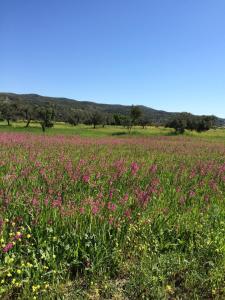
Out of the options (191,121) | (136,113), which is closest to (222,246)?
(136,113)

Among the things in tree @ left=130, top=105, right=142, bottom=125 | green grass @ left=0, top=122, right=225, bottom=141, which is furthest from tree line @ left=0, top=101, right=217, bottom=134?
green grass @ left=0, top=122, right=225, bottom=141

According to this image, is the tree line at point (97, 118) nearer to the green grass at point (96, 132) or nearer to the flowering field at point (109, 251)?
the green grass at point (96, 132)

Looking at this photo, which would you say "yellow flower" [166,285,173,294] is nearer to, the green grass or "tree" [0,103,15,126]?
the green grass

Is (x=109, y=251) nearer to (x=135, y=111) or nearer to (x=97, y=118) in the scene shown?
(x=135, y=111)

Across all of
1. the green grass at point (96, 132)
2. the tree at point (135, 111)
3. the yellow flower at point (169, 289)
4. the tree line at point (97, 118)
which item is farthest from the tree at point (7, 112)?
the yellow flower at point (169, 289)

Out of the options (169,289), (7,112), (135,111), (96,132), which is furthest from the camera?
(7,112)

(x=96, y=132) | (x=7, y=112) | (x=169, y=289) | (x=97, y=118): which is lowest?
(x=96, y=132)

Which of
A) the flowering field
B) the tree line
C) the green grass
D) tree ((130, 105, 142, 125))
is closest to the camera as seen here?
the flowering field

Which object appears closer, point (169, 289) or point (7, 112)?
point (169, 289)

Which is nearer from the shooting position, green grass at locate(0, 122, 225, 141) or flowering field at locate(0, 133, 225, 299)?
flowering field at locate(0, 133, 225, 299)

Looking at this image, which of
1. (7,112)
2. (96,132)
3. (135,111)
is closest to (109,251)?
(96,132)

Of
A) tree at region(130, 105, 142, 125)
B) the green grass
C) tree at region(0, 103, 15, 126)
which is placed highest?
tree at region(130, 105, 142, 125)

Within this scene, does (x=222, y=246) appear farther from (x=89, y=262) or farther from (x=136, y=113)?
(x=136, y=113)

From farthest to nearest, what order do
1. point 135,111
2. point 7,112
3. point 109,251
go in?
point 7,112 < point 135,111 < point 109,251
